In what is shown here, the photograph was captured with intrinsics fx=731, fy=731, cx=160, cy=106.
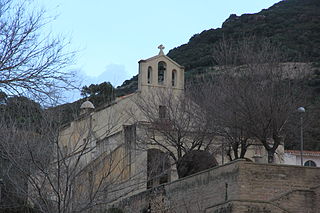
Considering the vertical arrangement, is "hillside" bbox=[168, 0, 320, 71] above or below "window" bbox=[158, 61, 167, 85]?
above

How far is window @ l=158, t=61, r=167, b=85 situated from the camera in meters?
47.6

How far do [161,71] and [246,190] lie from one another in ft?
75.4

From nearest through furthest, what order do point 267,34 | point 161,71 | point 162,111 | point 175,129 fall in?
point 175,129, point 162,111, point 161,71, point 267,34

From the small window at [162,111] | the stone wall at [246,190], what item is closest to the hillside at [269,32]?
the small window at [162,111]

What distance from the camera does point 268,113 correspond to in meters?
34.9

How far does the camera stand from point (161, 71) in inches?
1951

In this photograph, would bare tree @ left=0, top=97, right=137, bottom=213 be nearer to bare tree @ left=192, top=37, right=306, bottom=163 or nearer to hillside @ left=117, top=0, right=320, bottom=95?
bare tree @ left=192, top=37, right=306, bottom=163

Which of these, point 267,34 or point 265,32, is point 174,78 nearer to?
point 267,34

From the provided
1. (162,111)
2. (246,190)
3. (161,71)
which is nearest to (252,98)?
(162,111)

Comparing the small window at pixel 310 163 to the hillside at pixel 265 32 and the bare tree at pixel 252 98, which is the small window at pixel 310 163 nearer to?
the bare tree at pixel 252 98

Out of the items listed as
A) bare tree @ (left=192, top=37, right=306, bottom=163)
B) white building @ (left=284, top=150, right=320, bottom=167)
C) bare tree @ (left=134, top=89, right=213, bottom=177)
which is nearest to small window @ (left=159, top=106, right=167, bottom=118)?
bare tree @ (left=134, top=89, right=213, bottom=177)

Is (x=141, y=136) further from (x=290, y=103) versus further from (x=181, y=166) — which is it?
(x=290, y=103)

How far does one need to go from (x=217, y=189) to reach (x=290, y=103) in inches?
363

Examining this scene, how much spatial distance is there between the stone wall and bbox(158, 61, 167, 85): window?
16.2 metres
